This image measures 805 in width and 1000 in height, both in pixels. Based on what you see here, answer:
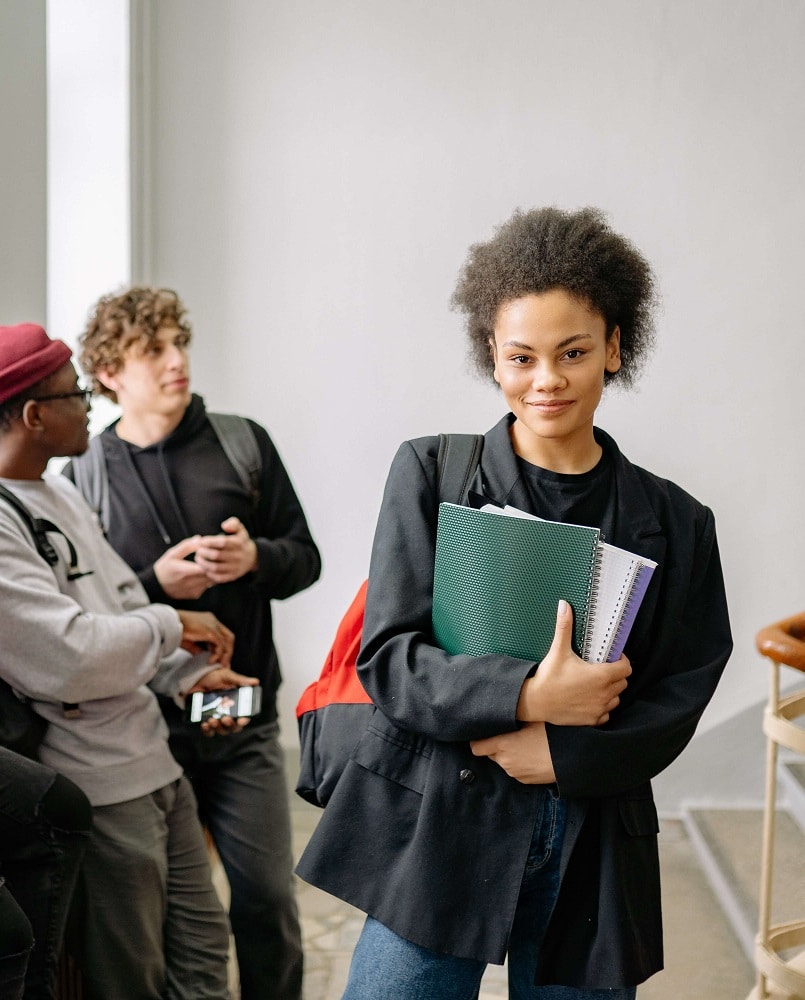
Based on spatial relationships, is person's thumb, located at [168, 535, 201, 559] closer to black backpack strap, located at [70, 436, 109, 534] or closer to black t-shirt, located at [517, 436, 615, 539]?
black backpack strap, located at [70, 436, 109, 534]

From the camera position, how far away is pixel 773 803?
81.5 inches

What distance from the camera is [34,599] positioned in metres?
1.66

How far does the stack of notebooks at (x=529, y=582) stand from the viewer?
1140 millimetres

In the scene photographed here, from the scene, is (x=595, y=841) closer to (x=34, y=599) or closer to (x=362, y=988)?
(x=362, y=988)

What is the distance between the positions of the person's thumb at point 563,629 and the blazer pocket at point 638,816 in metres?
0.22

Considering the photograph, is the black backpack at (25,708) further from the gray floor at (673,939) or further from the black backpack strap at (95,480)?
the gray floor at (673,939)

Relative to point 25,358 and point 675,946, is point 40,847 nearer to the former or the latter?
point 25,358

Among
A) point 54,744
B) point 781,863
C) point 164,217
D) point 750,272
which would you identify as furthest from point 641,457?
point 54,744

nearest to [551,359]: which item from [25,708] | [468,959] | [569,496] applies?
[569,496]

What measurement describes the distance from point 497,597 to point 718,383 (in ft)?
9.09

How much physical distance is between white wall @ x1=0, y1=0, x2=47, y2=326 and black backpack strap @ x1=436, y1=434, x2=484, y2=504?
4.97 ft

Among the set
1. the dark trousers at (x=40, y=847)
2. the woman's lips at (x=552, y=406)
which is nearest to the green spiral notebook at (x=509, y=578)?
the woman's lips at (x=552, y=406)

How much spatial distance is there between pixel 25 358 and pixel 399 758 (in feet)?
3.33

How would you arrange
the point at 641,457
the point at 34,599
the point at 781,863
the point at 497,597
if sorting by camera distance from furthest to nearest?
the point at 641,457
the point at 781,863
the point at 34,599
the point at 497,597
